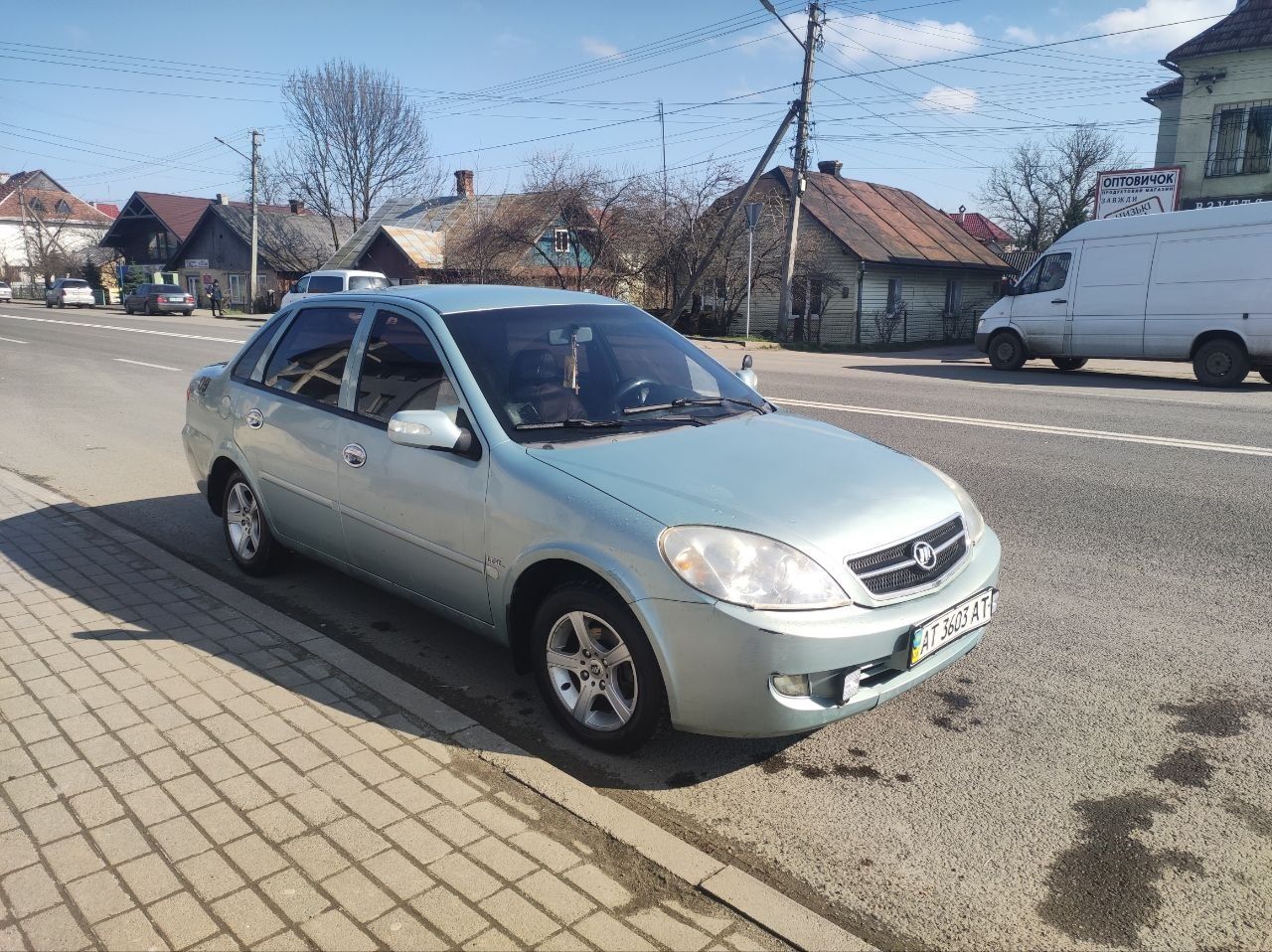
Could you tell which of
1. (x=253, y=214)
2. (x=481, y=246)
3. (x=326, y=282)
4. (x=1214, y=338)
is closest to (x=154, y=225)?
(x=253, y=214)

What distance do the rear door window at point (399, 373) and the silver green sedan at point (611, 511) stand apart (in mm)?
11

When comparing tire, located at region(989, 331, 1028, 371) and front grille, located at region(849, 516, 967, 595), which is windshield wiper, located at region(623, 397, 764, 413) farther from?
tire, located at region(989, 331, 1028, 371)

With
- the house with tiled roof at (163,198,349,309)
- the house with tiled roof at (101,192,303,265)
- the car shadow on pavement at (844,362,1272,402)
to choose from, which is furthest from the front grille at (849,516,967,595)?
the house with tiled roof at (101,192,303,265)

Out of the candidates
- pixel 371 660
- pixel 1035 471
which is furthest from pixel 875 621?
pixel 1035 471

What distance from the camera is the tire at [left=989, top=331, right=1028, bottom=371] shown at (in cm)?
1803

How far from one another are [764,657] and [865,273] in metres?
30.1

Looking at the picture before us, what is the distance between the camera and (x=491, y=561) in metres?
3.61

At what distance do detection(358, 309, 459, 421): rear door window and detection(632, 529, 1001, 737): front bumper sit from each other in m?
1.52

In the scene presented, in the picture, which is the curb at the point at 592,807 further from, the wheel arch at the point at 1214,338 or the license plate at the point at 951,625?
the wheel arch at the point at 1214,338

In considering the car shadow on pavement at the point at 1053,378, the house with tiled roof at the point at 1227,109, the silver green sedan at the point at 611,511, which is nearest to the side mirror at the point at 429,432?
the silver green sedan at the point at 611,511

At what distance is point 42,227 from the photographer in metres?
70.8

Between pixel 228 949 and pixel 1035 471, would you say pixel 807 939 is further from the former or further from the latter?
pixel 1035 471

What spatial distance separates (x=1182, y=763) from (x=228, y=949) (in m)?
3.16

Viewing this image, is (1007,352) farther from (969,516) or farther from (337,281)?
(337,281)
